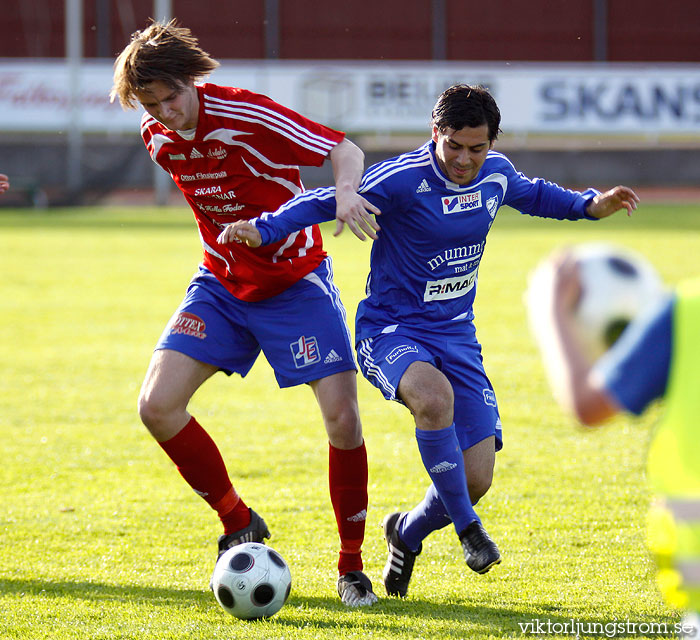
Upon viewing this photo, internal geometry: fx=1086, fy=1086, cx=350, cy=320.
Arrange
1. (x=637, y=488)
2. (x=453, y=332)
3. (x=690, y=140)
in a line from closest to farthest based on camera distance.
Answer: (x=453, y=332), (x=637, y=488), (x=690, y=140)

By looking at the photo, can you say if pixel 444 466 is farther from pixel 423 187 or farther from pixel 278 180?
pixel 278 180

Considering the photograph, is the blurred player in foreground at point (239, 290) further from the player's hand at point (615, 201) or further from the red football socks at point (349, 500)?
the player's hand at point (615, 201)

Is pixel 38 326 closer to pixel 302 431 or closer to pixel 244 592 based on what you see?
pixel 302 431

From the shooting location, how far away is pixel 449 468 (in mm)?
3697

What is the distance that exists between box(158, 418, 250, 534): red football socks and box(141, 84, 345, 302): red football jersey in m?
0.57

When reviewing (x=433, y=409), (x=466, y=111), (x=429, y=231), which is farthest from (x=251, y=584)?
(x=466, y=111)

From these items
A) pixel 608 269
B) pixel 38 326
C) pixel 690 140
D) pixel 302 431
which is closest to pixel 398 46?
pixel 690 140

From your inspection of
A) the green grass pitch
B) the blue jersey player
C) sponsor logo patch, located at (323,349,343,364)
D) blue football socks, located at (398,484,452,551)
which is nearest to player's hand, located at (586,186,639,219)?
the blue jersey player

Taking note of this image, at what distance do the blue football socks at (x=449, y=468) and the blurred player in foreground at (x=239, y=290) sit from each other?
0.35 metres

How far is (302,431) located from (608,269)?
519cm

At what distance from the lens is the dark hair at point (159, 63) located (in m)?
3.79

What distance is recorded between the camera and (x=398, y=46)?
32250 mm

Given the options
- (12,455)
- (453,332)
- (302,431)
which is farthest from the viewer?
(302,431)

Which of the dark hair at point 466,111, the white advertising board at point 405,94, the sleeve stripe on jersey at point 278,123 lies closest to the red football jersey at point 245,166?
the sleeve stripe on jersey at point 278,123
